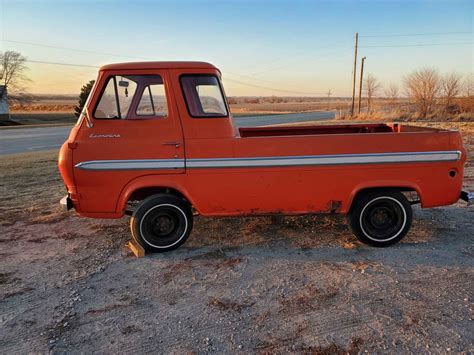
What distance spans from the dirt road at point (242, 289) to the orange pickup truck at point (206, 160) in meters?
0.58

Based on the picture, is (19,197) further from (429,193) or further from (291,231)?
(429,193)

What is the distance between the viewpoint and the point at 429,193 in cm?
477

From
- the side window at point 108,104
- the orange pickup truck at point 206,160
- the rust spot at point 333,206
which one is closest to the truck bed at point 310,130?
the orange pickup truck at point 206,160

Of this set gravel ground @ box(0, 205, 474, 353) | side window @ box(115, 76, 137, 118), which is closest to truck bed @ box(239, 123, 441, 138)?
gravel ground @ box(0, 205, 474, 353)

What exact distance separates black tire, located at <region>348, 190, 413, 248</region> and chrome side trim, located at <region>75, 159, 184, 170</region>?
2.36 meters

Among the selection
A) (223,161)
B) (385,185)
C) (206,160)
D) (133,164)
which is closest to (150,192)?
(133,164)

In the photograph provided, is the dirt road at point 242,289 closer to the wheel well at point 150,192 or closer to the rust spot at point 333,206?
the rust spot at point 333,206

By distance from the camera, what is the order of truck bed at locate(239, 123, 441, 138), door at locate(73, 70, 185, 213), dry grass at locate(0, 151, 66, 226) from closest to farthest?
door at locate(73, 70, 185, 213)
dry grass at locate(0, 151, 66, 226)
truck bed at locate(239, 123, 441, 138)

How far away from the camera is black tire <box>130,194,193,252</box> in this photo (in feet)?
15.5

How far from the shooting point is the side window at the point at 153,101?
4.70 m

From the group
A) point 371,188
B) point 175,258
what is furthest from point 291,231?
point 175,258

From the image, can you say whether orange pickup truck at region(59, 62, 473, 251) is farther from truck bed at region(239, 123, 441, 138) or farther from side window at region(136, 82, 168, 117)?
truck bed at region(239, 123, 441, 138)

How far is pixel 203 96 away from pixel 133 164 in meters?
1.22

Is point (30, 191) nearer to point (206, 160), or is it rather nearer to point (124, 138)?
point (124, 138)
